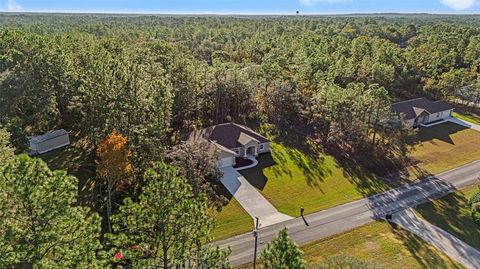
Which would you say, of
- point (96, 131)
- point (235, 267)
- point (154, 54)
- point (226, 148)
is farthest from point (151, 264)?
point (154, 54)

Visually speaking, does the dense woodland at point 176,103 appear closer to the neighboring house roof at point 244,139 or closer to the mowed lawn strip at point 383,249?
the neighboring house roof at point 244,139

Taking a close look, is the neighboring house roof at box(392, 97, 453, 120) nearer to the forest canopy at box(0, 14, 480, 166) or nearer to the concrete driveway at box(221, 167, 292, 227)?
the forest canopy at box(0, 14, 480, 166)

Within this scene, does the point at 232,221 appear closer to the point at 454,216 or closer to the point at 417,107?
the point at 454,216

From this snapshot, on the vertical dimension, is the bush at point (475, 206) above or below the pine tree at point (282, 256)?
below

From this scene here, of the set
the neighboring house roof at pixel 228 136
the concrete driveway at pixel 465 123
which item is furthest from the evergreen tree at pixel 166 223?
the concrete driveway at pixel 465 123

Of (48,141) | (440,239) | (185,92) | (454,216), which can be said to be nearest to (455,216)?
(454,216)

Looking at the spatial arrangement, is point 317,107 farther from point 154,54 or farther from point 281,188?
point 154,54
